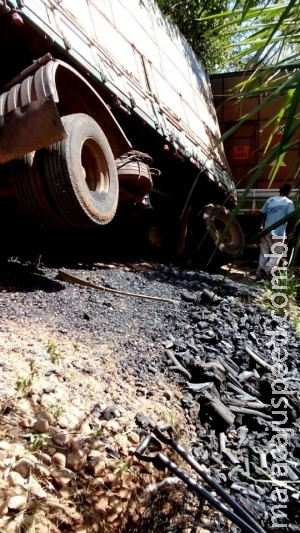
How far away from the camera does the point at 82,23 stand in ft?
14.2

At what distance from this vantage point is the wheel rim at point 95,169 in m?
4.00

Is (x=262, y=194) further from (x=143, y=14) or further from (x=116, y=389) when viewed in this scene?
(x=116, y=389)

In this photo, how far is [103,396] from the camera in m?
2.30

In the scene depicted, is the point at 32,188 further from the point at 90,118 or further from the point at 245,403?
the point at 245,403

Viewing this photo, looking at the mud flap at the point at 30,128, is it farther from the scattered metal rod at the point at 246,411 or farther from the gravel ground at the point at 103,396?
the scattered metal rod at the point at 246,411

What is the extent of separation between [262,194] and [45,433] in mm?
8645

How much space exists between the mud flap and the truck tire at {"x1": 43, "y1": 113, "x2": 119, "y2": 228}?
0.98ft

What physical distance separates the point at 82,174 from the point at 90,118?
0.53m

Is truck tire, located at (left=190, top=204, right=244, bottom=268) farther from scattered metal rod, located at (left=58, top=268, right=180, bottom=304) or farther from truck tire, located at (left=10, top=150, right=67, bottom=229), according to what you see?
truck tire, located at (left=10, top=150, right=67, bottom=229)

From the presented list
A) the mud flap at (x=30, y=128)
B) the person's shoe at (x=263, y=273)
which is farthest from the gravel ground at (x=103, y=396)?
the person's shoe at (x=263, y=273)

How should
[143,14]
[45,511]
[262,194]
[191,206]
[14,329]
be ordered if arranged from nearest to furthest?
[45,511] < [14,329] < [143,14] < [191,206] < [262,194]

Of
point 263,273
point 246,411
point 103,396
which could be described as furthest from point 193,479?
point 263,273

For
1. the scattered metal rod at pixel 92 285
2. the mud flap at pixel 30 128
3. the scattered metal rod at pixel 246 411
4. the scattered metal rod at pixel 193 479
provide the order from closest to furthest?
the scattered metal rod at pixel 193 479
the scattered metal rod at pixel 246 411
the mud flap at pixel 30 128
the scattered metal rod at pixel 92 285

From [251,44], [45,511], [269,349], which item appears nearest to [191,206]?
[269,349]
